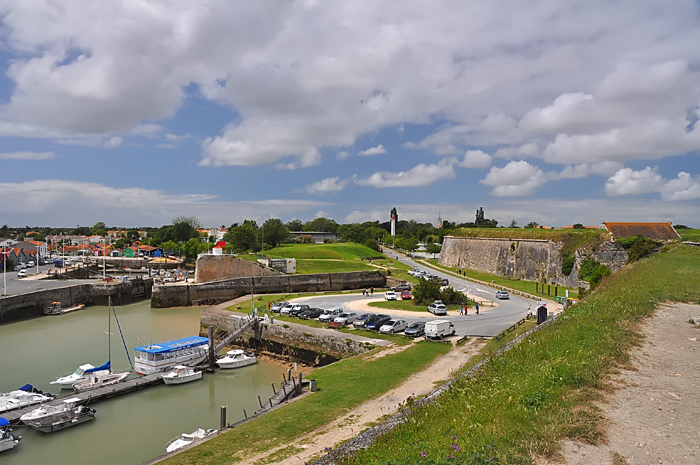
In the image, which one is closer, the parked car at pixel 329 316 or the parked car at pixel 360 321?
the parked car at pixel 360 321

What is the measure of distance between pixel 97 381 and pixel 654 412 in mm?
22679

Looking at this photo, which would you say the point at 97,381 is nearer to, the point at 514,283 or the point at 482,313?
the point at 482,313

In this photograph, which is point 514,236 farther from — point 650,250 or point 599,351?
point 599,351

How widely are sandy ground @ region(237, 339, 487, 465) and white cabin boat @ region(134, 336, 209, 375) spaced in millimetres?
13994

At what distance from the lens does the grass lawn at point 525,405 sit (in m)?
5.86

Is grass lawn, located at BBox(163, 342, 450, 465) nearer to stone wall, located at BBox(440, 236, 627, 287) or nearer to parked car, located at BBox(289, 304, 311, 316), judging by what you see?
parked car, located at BBox(289, 304, 311, 316)

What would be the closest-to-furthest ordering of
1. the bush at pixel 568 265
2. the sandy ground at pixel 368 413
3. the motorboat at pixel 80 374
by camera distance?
the sandy ground at pixel 368 413 < the motorboat at pixel 80 374 < the bush at pixel 568 265

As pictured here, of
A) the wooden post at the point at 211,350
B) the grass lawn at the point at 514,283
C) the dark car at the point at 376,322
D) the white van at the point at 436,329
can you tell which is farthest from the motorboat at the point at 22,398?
the grass lawn at the point at 514,283

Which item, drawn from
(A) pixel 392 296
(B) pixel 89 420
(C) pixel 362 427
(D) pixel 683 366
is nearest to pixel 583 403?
(D) pixel 683 366

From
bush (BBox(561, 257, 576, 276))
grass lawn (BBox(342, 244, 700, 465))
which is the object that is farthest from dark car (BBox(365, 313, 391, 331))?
bush (BBox(561, 257, 576, 276))

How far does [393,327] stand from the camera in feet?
79.2

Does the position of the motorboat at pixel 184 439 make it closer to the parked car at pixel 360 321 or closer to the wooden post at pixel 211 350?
the wooden post at pixel 211 350

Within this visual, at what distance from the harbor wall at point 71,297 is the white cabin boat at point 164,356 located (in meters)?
21.6

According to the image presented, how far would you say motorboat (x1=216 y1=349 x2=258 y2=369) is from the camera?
2330 centimetres
